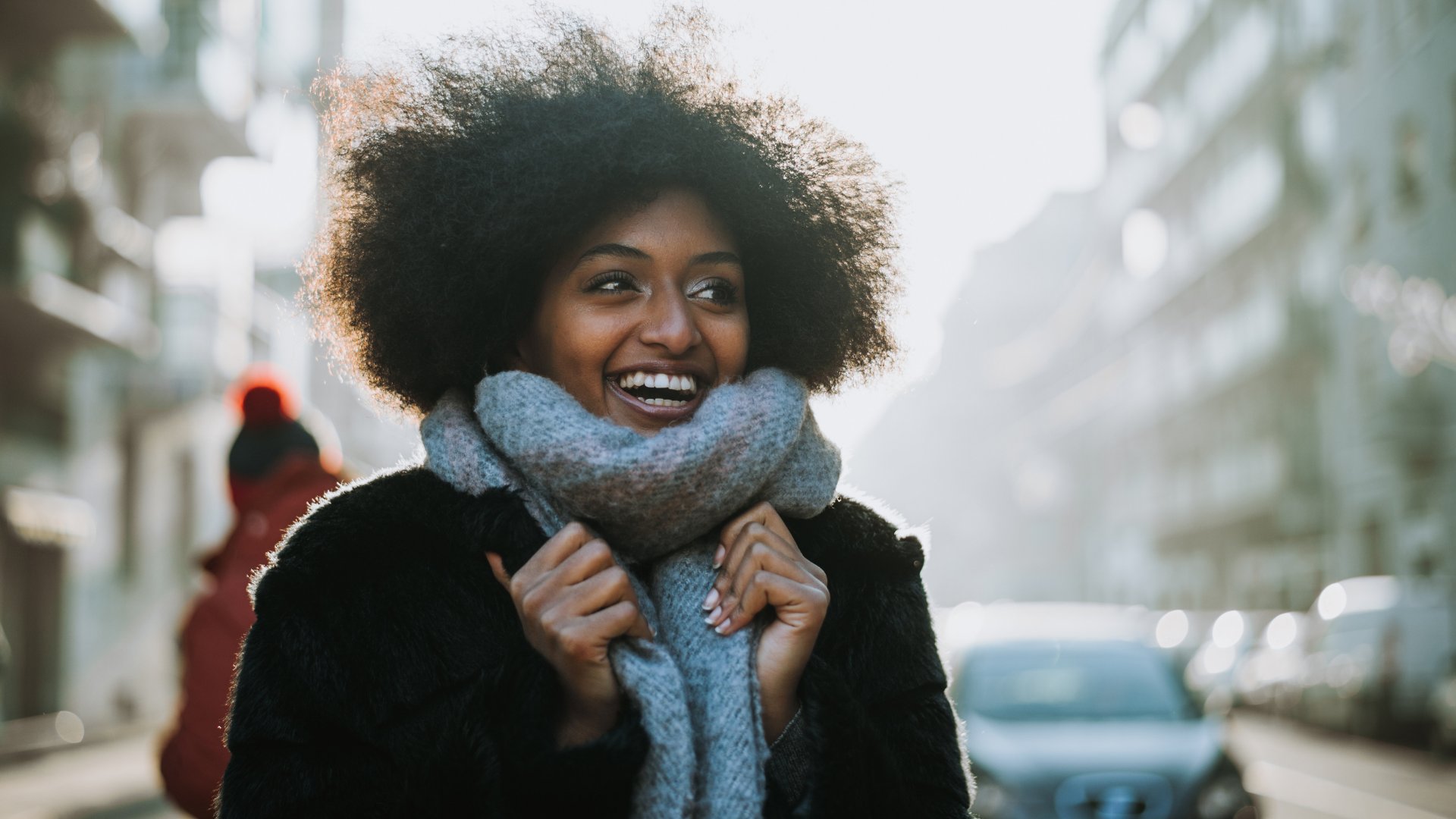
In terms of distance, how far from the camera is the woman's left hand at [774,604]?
7.93 ft

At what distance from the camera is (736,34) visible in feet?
9.57

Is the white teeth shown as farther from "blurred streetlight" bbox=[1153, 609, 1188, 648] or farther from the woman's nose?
"blurred streetlight" bbox=[1153, 609, 1188, 648]

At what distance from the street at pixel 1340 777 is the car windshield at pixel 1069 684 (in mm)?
560

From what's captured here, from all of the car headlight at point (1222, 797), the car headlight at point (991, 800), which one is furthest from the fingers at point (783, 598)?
the car headlight at point (1222, 797)

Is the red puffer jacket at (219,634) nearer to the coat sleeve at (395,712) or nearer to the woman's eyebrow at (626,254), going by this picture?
the coat sleeve at (395,712)

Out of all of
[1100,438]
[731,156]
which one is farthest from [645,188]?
[1100,438]

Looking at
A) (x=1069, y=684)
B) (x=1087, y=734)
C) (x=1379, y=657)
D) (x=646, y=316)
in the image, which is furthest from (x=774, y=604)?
(x=1379, y=657)

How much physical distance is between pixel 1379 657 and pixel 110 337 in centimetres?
1665

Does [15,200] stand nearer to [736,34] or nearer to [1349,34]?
[736,34]

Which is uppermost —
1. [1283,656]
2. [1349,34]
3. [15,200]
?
[1349,34]

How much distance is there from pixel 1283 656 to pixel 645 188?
20.5 metres

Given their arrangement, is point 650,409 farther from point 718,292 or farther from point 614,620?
point 614,620

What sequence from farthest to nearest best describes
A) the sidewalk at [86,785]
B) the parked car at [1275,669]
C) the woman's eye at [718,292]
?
the parked car at [1275,669]
the sidewalk at [86,785]
the woman's eye at [718,292]

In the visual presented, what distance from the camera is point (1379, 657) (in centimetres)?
1695
